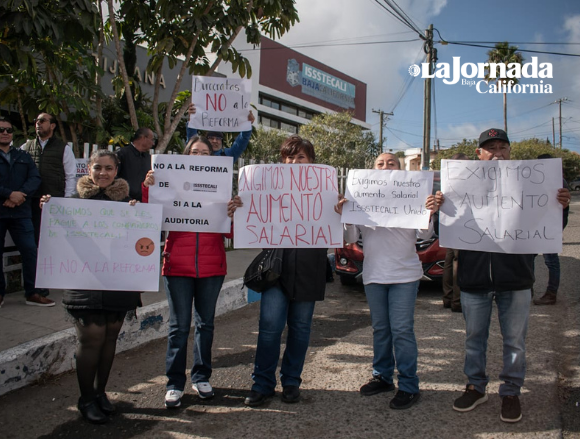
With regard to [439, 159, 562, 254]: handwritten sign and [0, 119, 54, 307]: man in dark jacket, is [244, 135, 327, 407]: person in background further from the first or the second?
[0, 119, 54, 307]: man in dark jacket

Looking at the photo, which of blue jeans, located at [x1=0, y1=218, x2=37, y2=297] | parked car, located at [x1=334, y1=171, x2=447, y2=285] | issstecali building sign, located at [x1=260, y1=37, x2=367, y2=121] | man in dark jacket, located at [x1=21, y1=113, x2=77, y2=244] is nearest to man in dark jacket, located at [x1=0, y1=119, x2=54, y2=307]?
blue jeans, located at [x1=0, y1=218, x2=37, y2=297]

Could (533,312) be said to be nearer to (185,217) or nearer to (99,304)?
(185,217)

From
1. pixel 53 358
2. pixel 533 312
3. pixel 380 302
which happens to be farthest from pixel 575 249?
pixel 53 358

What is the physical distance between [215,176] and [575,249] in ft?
34.2

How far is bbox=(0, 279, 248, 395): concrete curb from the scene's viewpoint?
3.56 m

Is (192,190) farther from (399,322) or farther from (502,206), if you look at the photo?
(502,206)

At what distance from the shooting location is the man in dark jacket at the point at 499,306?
3061 mm

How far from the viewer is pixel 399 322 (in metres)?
3.29

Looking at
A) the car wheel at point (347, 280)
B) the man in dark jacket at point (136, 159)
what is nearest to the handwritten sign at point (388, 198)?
the man in dark jacket at point (136, 159)

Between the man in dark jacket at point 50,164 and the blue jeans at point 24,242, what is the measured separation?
1.73ft

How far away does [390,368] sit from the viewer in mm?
3488

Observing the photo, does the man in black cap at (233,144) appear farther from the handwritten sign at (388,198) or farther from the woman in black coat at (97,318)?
the handwritten sign at (388,198)

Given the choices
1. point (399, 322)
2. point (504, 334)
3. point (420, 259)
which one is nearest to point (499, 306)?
point (504, 334)

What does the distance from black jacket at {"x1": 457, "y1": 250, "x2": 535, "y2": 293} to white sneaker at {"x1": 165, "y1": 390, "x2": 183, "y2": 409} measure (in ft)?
6.83
